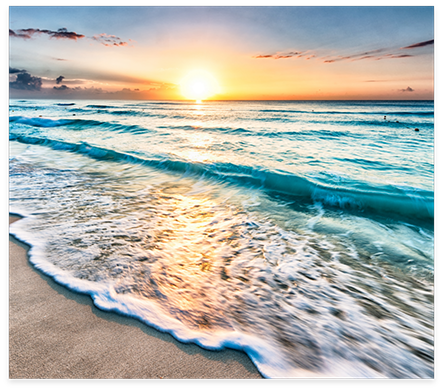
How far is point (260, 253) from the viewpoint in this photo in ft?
11.5

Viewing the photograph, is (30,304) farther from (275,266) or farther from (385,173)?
(385,173)

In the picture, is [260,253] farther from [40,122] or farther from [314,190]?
[40,122]

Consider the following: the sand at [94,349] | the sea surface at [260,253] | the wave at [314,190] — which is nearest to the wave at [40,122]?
the wave at [314,190]

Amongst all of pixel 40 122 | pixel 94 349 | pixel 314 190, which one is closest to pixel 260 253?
pixel 94 349

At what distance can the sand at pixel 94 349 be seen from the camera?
1.75 meters

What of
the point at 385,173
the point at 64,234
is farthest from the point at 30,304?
the point at 385,173

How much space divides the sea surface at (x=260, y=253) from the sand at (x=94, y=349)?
0.12m

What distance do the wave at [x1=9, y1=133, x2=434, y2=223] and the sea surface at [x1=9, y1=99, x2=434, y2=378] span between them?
0.14ft

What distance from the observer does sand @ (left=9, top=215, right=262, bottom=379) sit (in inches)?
69.0

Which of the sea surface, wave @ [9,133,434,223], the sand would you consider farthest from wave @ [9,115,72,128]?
the sand

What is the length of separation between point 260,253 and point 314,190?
11.9 feet

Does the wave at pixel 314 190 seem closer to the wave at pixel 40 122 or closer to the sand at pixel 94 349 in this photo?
the sand at pixel 94 349
